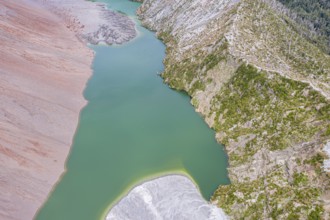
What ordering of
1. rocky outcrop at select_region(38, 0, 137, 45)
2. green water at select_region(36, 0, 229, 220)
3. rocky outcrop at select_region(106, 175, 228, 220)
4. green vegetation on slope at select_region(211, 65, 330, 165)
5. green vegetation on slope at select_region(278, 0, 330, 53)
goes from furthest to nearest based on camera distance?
green vegetation on slope at select_region(278, 0, 330, 53) < rocky outcrop at select_region(38, 0, 137, 45) < green vegetation on slope at select_region(211, 65, 330, 165) < green water at select_region(36, 0, 229, 220) < rocky outcrop at select_region(106, 175, 228, 220)

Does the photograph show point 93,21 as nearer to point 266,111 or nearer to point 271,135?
point 266,111

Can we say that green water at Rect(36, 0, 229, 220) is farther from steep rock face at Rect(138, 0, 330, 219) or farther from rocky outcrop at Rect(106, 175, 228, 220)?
steep rock face at Rect(138, 0, 330, 219)

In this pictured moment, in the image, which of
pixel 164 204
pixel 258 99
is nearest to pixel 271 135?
pixel 258 99

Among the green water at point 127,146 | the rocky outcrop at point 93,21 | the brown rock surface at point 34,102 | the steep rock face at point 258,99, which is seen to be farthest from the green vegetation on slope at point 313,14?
the brown rock surface at point 34,102

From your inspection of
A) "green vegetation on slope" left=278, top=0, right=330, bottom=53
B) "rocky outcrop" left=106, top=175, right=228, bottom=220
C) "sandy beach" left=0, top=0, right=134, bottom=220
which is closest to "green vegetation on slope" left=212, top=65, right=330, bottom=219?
"rocky outcrop" left=106, top=175, right=228, bottom=220

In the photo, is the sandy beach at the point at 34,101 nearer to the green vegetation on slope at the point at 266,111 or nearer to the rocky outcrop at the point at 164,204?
the rocky outcrop at the point at 164,204

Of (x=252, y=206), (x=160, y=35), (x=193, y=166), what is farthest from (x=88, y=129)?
(x=160, y=35)
